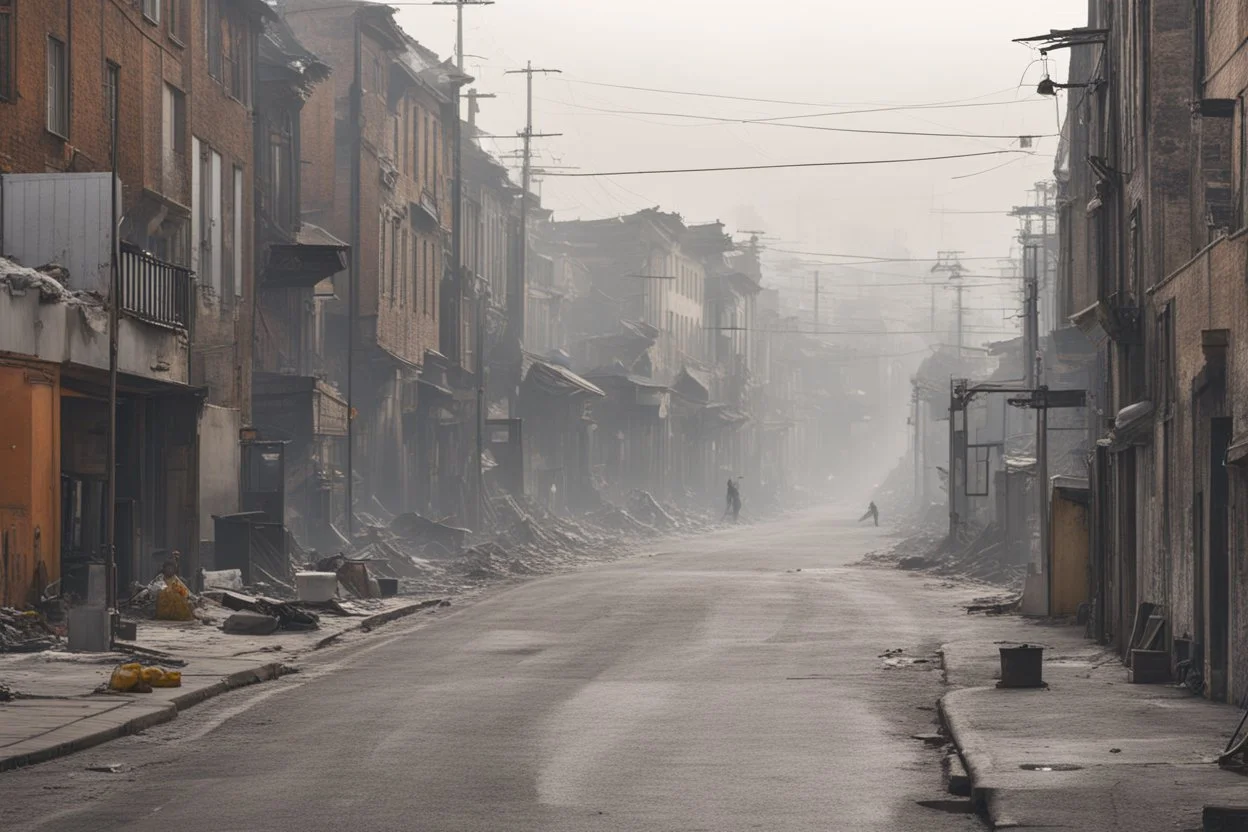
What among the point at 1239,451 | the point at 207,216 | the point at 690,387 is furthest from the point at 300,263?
the point at 690,387

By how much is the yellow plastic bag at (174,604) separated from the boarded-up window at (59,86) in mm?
6923

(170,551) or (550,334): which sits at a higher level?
(550,334)

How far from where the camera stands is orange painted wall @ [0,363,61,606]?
2292cm

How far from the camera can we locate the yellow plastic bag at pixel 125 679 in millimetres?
16664

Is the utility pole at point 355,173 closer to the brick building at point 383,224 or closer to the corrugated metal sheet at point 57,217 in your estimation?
the brick building at point 383,224

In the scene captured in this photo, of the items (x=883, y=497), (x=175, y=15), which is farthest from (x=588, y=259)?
(x=175, y=15)

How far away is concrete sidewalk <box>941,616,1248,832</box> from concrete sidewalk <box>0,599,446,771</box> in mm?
6263

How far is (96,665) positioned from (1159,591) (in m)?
11.0

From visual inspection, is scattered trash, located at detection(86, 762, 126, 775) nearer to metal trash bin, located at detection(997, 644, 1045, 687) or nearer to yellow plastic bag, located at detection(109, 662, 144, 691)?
yellow plastic bag, located at detection(109, 662, 144, 691)

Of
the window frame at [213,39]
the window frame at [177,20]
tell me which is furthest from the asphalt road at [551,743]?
the window frame at [213,39]

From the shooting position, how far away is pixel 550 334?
287ft

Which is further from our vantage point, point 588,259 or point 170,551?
point 588,259

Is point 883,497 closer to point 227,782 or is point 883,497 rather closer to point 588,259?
point 588,259

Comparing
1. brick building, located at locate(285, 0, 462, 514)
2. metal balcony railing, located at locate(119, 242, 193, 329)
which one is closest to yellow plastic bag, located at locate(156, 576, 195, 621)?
metal balcony railing, located at locate(119, 242, 193, 329)
